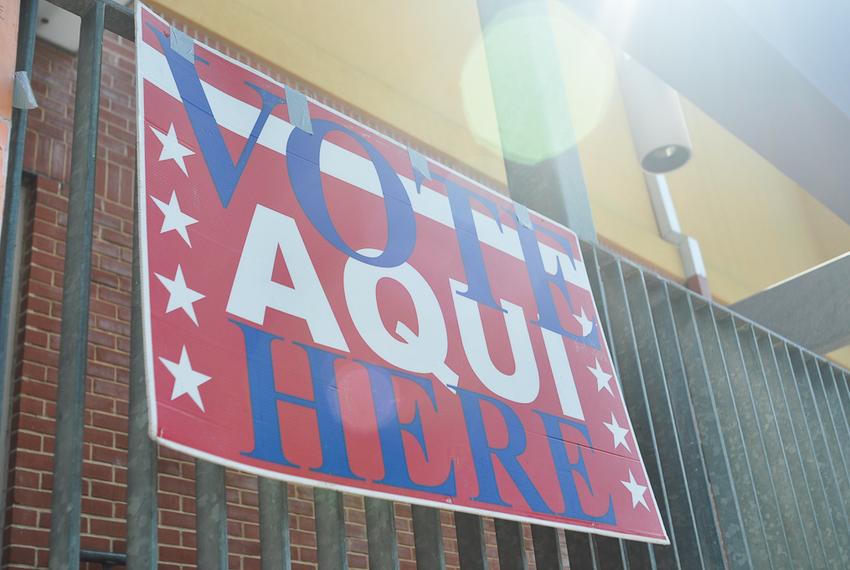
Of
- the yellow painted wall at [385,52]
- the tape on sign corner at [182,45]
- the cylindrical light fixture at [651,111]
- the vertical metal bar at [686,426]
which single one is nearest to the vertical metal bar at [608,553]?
the vertical metal bar at [686,426]

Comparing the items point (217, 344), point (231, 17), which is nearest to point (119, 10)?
point (217, 344)

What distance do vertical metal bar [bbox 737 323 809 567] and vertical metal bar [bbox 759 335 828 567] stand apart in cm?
2

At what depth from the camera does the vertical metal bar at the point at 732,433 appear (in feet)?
9.04

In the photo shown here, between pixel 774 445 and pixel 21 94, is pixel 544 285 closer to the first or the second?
pixel 774 445

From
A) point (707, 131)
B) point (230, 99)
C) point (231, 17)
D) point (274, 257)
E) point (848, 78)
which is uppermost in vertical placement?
point (707, 131)

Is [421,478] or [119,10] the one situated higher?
[119,10]

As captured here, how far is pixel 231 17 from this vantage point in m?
5.96

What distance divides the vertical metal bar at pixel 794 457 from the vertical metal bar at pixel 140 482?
2092 mm

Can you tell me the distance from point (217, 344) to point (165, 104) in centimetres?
49

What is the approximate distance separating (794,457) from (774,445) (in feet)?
0.35

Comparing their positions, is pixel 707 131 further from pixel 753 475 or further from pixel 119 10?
pixel 119 10

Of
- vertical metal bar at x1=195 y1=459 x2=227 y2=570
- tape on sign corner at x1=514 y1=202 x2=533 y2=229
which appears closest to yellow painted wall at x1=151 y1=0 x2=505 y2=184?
tape on sign corner at x1=514 y1=202 x2=533 y2=229

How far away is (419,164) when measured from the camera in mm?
2342

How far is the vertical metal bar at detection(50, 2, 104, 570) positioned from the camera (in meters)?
1.44
